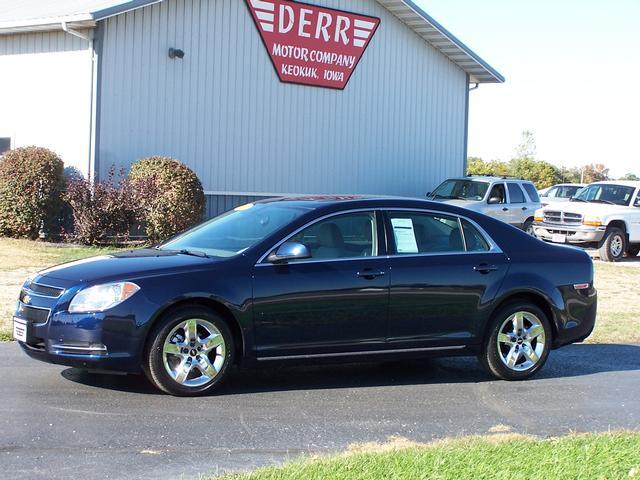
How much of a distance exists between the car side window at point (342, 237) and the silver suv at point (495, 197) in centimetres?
1548

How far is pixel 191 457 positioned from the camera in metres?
5.80

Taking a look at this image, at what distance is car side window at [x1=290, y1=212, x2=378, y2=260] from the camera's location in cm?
779

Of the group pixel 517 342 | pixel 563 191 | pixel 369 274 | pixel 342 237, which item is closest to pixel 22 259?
pixel 342 237

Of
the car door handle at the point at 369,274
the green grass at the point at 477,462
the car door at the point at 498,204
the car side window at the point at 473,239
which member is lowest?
the green grass at the point at 477,462

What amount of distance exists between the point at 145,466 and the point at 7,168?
14.0 metres

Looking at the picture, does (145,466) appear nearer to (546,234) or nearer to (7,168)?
(7,168)

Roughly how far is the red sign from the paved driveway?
14.9 m

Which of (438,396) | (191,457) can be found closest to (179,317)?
(191,457)

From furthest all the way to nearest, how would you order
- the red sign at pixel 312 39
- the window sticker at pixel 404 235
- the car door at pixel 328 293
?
the red sign at pixel 312 39 → the window sticker at pixel 404 235 → the car door at pixel 328 293

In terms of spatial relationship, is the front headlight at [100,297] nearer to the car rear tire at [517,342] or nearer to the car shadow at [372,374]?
the car shadow at [372,374]

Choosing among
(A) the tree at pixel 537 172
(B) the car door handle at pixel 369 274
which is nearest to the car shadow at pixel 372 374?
(B) the car door handle at pixel 369 274

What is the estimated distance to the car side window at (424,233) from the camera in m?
8.16

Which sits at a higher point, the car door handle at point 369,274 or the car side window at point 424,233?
the car side window at point 424,233

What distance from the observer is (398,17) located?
2530 cm
